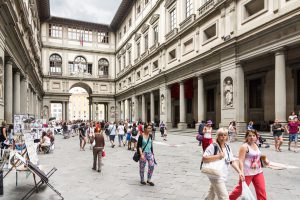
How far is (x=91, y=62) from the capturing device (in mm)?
48906

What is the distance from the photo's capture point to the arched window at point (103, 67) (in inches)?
1958

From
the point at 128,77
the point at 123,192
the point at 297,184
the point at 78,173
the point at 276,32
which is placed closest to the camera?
the point at 123,192

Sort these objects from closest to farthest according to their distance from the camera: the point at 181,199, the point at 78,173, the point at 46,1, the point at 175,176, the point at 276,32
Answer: the point at 181,199 < the point at 175,176 < the point at 78,173 < the point at 276,32 < the point at 46,1

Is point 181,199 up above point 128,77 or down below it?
below

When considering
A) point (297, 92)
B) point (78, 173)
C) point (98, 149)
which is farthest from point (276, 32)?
point (78, 173)

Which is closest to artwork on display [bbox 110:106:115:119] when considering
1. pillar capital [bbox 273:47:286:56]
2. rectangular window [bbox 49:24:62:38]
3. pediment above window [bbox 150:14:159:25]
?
rectangular window [bbox 49:24:62:38]

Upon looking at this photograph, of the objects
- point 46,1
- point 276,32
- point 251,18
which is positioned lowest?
point 276,32

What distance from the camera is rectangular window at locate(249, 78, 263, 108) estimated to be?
20.2 m

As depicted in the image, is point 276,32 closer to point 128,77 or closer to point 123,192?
point 123,192

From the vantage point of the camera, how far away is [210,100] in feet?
86.5

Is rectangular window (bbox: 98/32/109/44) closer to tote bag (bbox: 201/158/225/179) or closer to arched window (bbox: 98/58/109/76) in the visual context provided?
arched window (bbox: 98/58/109/76)

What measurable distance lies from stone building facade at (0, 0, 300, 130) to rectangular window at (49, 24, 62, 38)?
6.8 inches

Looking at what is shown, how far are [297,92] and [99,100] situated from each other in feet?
121

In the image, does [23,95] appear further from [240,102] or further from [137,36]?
[137,36]
